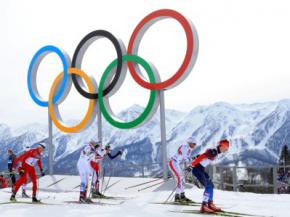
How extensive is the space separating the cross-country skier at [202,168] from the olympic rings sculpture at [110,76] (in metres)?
7.66

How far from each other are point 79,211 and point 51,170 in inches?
553

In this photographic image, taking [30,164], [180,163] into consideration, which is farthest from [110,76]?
[180,163]

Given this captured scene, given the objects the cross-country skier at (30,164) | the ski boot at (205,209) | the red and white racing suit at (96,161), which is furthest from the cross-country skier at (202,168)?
the cross-country skier at (30,164)

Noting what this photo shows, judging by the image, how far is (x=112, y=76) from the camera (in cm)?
2170

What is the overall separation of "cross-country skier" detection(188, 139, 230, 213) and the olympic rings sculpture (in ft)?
25.1

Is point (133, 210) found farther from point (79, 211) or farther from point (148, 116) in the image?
point (148, 116)

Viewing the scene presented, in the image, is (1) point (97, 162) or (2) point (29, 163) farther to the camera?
(1) point (97, 162)

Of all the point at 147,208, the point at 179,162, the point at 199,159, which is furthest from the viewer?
the point at 179,162

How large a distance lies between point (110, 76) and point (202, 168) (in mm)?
11510

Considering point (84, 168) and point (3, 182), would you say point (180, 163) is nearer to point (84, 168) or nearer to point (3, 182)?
point (84, 168)

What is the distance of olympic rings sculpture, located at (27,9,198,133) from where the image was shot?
18297 mm

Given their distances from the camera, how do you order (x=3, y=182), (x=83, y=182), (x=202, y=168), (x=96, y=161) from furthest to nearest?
(x=3, y=182)
(x=96, y=161)
(x=83, y=182)
(x=202, y=168)

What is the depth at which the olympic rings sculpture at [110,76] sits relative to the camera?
18.3m

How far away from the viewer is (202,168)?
429 inches
